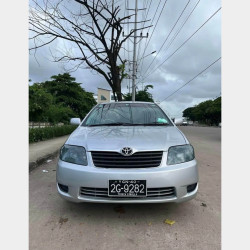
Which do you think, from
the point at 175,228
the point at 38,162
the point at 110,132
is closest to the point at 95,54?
the point at 38,162

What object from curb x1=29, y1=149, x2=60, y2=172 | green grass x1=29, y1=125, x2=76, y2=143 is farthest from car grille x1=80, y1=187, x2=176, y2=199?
green grass x1=29, y1=125, x2=76, y2=143

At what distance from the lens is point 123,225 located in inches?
96.5

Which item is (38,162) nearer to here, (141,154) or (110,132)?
(110,132)

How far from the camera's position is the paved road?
2.12m

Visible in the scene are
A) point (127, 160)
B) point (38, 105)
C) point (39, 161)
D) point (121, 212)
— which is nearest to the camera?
point (127, 160)

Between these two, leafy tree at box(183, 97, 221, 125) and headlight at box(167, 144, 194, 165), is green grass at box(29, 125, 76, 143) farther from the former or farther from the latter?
leafy tree at box(183, 97, 221, 125)

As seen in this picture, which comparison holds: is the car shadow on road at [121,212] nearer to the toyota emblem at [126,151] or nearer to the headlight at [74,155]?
the headlight at [74,155]

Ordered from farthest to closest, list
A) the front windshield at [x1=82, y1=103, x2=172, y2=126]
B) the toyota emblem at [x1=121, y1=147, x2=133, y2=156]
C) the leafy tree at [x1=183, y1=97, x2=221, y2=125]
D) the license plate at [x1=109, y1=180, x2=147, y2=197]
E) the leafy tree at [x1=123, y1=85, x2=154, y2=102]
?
the leafy tree at [x1=183, y1=97, x2=221, y2=125] < the leafy tree at [x1=123, y1=85, x2=154, y2=102] < the front windshield at [x1=82, y1=103, x2=172, y2=126] < the toyota emblem at [x1=121, y1=147, x2=133, y2=156] < the license plate at [x1=109, y1=180, x2=147, y2=197]

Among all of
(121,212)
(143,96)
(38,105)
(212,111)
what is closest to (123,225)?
(121,212)

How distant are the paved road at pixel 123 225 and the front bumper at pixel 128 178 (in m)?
0.31

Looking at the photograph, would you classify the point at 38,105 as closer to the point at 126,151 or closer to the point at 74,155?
the point at 74,155

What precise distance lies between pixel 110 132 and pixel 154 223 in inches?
47.9

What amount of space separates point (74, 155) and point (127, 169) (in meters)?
0.67

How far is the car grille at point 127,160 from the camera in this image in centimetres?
239
